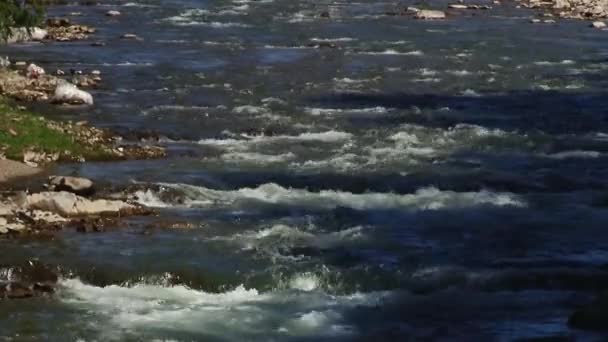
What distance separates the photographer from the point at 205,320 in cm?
1988

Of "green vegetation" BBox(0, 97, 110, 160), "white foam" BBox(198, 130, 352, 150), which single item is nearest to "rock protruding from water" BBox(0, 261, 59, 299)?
Answer: "green vegetation" BBox(0, 97, 110, 160)

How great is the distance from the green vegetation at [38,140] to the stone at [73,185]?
3.11 meters

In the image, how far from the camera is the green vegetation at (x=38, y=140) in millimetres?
29922

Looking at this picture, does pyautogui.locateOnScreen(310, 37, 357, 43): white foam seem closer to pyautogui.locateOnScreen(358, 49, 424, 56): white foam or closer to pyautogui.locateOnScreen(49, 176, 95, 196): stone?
pyautogui.locateOnScreen(358, 49, 424, 56): white foam

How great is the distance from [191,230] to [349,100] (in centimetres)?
1656

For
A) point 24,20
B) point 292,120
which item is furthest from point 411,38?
point 24,20

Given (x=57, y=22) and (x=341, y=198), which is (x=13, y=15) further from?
(x=57, y=22)

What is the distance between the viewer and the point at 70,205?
997 inches

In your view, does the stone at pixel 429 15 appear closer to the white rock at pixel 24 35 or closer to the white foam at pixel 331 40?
the white foam at pixel 331 40

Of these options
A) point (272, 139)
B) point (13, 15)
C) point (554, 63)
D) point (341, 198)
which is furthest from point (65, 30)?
point (341, 198)

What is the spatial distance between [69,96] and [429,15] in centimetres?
2949

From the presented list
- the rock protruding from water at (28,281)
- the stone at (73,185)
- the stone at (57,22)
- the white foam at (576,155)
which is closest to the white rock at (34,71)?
the stone at (73,185)

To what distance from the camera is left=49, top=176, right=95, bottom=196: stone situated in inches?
1032

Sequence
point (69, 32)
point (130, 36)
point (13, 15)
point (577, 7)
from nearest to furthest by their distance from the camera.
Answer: point (13, 15), point (130, 36), point (69, 32), point (577, 7)
